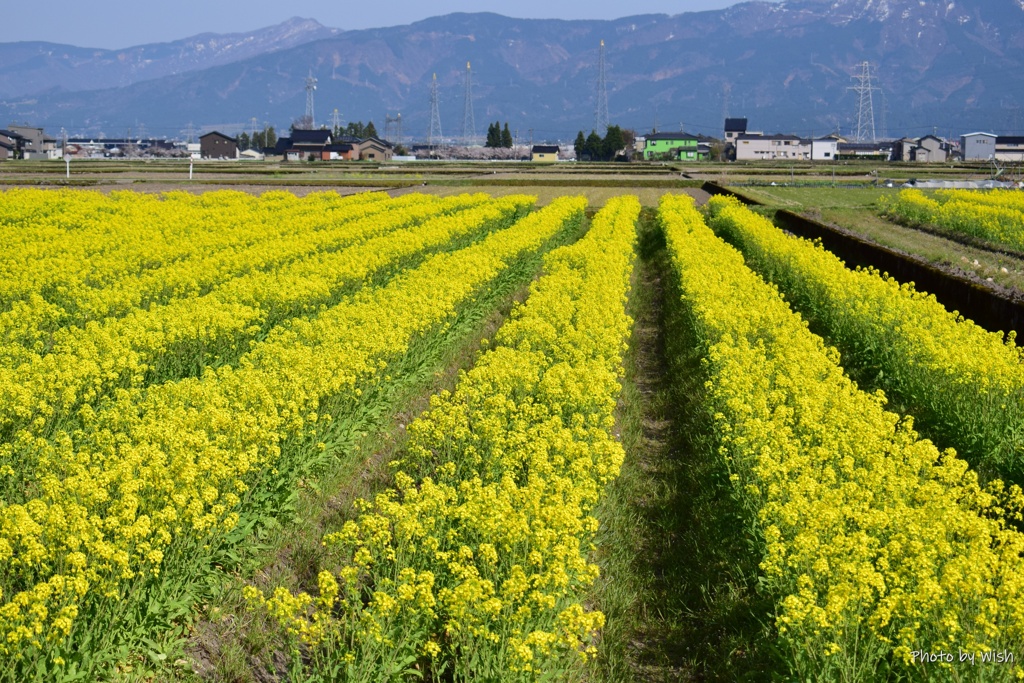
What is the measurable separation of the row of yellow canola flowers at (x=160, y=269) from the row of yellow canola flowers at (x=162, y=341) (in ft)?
2.01

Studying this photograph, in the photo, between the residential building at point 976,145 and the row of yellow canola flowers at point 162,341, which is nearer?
the row of yellow canola flowers at point 162,341

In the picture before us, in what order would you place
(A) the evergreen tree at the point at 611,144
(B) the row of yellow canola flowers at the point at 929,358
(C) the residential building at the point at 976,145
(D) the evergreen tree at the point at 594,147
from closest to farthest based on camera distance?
(B) the row of yellow canola flowers at the point at 929,358
(A) the evergreen tree at the point at 611,144
(C) the residential building at the point at 976,145
(D) the evergreen tree at the point at 594,147

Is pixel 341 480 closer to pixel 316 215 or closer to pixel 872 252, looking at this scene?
pixel 872 252

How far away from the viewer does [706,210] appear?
171 feet

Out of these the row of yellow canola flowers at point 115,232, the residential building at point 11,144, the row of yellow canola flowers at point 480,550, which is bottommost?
the row of yellow canola flowers at point 480,550

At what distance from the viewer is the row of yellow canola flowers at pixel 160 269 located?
1557cm

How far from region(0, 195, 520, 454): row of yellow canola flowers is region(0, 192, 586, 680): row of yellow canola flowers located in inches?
16.5

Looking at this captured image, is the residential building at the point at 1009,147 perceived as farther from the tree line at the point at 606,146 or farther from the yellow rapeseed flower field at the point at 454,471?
the yellow rapeseed flower field at the point at 454,471

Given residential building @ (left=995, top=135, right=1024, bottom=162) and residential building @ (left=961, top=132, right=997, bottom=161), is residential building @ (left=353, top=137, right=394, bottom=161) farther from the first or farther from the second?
residential building @ (left=995, top=135, right=1024, bottom=162)

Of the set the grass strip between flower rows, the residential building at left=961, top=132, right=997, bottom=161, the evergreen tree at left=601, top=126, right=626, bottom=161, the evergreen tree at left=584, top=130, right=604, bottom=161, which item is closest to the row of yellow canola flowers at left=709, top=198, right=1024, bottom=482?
the grass strip between flower rows

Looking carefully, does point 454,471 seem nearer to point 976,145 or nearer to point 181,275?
point 181,275

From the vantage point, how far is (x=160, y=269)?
68.2 feet

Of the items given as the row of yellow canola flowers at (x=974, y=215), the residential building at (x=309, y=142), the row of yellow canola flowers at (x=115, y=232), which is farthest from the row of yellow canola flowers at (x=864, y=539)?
the residential building at (x=309, y=142)

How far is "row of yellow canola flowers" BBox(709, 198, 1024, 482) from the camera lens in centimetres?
1194
